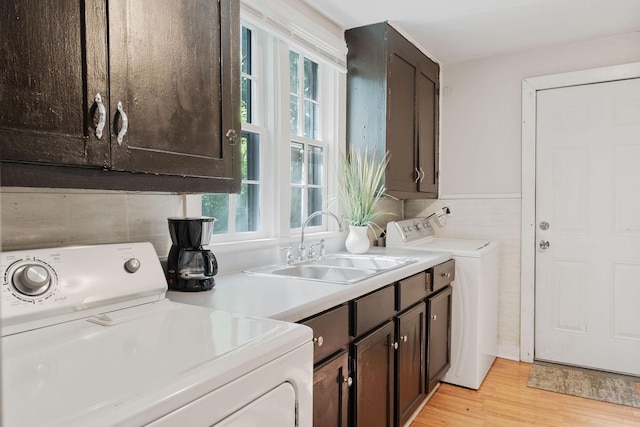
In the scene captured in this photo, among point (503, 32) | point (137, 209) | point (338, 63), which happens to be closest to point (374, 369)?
point (137, 209)

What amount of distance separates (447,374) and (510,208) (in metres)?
1.33

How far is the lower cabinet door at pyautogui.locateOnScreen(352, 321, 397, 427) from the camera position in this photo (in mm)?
1634

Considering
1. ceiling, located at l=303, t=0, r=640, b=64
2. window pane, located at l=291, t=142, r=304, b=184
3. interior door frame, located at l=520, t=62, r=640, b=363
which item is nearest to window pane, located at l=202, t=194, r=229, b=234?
window pane, located at l=291, t=142, r=304, b=184

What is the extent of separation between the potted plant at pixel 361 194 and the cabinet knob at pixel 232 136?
1.27 meters

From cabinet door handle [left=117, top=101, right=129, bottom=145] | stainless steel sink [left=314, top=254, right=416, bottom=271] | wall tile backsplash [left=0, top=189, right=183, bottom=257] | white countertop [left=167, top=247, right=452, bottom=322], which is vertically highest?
cabinet door handle [left=117, top=101, right=129, bottom=145]

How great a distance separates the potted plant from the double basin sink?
14 cm

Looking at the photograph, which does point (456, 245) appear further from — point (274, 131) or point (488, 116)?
point (274, 131)

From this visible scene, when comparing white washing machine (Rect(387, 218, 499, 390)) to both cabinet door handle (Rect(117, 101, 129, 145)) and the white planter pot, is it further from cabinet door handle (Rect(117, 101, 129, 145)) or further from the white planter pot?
cabinet door handle (Rect(117, 101, 129, 145))

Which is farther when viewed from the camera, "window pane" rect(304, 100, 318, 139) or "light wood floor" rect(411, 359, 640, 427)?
"window pane" rect(304, 100, 318, 139)

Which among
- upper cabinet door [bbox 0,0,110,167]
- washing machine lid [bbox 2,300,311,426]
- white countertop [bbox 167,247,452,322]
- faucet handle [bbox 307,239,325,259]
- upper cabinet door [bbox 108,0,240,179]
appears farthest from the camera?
faucet handle [bbox 307,239,325,259]

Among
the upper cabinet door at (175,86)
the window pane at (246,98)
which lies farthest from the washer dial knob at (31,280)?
the window pane at (246,98)

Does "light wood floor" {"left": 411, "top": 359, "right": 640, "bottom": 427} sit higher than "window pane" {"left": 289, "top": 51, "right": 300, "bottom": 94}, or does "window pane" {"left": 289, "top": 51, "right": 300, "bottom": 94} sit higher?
"window pane" {"left": 289, "top": 51, "right": 300, "bottom": 94}

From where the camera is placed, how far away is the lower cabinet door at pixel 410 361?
6.61ft

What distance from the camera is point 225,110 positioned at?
1.41 metres
